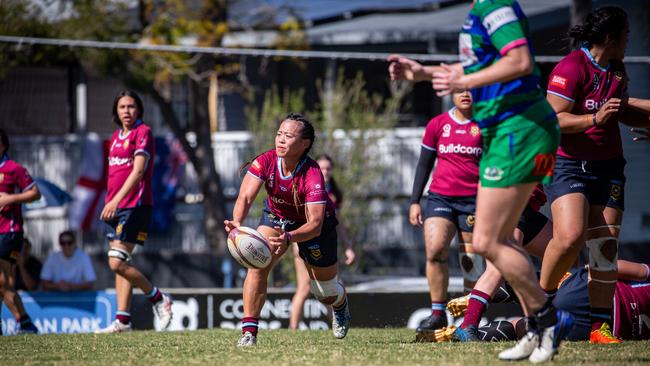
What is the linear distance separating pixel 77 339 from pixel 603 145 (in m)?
4.62

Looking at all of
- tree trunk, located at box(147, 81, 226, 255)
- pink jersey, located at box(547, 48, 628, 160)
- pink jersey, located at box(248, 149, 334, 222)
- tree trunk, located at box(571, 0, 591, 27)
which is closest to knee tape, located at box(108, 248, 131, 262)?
pink jersey, located at box(248, 149, 334, 222)

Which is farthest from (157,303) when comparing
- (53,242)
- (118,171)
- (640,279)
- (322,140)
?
A: (53,242)

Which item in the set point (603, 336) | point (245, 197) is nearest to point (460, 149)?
point (603, 336)

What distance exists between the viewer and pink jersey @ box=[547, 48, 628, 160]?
6812 millimetres

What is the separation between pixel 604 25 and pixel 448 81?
184 cm

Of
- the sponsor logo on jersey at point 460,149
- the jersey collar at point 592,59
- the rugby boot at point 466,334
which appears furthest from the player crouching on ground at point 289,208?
the jersey collar at point 592,59

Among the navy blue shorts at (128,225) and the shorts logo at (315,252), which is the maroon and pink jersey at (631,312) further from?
the navy blue shorts at (128,225)

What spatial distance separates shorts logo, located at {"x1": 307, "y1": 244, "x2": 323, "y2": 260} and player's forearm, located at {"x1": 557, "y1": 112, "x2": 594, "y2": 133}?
2.06m

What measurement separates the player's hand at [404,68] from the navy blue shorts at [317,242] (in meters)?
2.01

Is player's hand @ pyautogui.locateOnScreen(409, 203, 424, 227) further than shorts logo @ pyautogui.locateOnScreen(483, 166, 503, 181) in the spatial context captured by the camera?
Yes

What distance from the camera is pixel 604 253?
7062 mm

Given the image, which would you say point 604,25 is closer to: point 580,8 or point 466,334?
point 466,334

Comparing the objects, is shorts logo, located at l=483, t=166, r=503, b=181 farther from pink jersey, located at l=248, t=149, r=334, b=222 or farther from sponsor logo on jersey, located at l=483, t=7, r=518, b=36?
pink jersey, located at l=248, t=149, r=334, b=222

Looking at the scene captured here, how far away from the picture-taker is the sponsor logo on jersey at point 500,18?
5473mm
